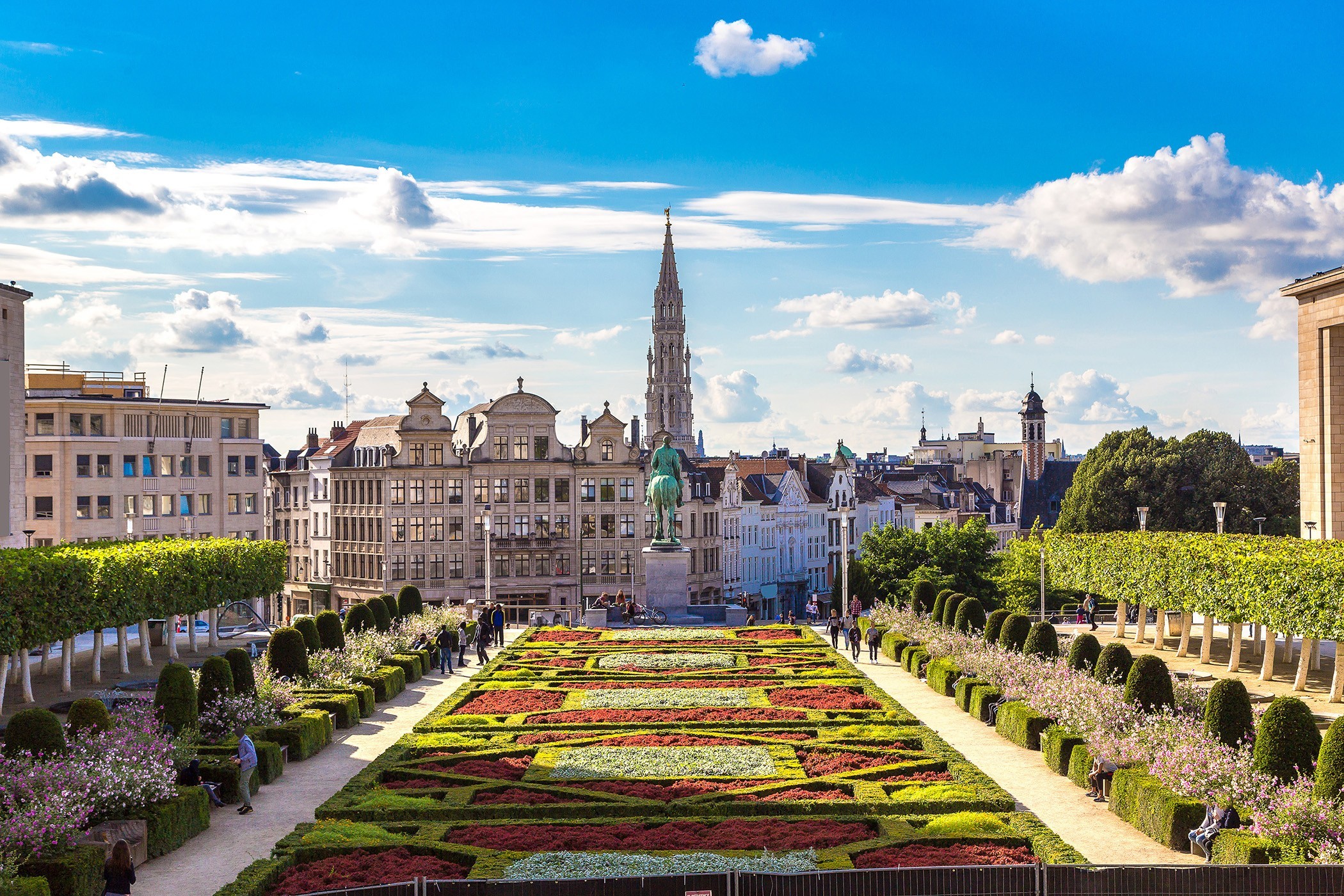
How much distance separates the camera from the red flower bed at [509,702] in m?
37.5

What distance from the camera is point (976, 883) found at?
18.7 metres

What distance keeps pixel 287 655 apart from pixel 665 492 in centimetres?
2557

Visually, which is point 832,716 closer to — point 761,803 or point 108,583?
point 761,803

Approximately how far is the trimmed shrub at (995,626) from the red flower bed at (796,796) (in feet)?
65.8

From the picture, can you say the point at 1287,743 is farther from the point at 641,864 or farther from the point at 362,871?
the point at 362,871

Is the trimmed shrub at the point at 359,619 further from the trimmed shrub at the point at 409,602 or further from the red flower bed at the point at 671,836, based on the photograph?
the red flower bed at the point at 671,836

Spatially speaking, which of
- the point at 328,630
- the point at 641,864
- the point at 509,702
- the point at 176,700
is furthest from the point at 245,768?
the point at 328,630

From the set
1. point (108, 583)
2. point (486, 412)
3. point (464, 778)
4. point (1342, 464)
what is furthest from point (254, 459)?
point (464, 778)

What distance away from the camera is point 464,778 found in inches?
1109

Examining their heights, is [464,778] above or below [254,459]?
below

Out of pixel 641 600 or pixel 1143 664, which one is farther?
pixel 641 600

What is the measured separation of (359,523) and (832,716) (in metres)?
71.8

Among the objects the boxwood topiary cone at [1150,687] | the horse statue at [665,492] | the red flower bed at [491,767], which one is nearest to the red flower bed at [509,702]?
the red flower bed at [491,767]

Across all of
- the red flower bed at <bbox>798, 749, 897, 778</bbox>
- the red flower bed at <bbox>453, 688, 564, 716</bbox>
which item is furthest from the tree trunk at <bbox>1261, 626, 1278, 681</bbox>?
the red flower bed at <bbox>453, 688, 564, 716</bbox>
